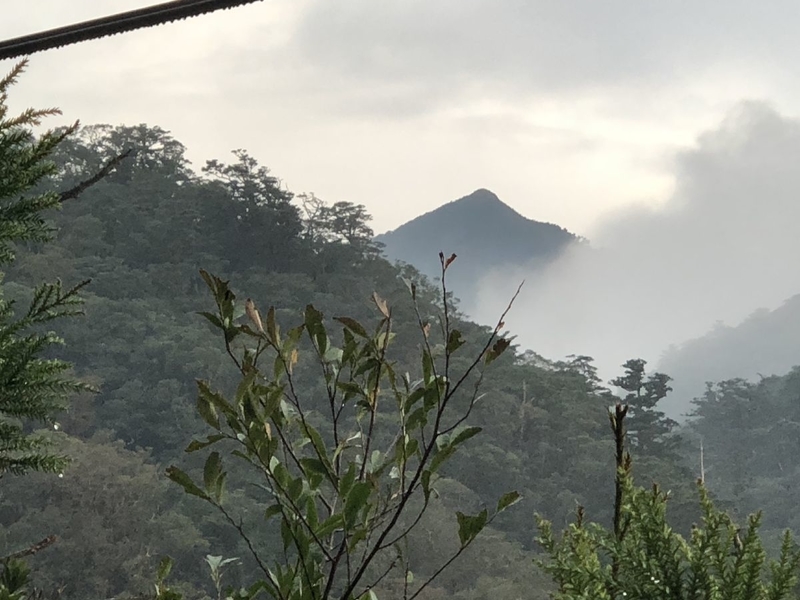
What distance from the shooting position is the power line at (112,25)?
26 centimetres

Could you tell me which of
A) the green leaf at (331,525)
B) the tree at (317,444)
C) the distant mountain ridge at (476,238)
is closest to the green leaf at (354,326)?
the tree at (317,444)

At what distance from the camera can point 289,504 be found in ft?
1.51

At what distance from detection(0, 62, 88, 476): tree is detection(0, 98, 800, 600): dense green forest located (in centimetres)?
961

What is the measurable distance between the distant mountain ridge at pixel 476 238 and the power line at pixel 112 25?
3188 cm

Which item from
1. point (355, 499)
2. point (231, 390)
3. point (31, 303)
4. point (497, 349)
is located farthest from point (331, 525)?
point (231, 390)

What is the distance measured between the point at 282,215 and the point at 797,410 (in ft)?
36.7

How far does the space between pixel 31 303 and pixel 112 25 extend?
0.66 metres

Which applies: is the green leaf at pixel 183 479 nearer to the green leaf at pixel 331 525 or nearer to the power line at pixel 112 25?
the green leaf at pixel 331 525

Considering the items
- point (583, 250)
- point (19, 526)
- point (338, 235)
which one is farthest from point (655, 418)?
point (583, 250)

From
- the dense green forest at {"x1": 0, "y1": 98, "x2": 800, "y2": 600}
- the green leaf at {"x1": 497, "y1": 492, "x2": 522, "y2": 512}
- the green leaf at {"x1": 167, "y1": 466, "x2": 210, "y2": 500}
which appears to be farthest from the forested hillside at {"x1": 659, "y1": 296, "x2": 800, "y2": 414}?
the green leaf at {"x1": 167, "y1": 466, "x2": 210, "y2": 500}

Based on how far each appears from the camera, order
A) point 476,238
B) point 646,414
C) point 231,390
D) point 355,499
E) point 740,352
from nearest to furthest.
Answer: point 355,499, point 646,414, point 231,390, point 740,352, point 476,238

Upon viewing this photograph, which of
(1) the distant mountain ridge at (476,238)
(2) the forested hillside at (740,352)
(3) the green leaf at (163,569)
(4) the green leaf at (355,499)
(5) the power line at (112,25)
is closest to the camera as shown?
(5) the power line at (112,25)

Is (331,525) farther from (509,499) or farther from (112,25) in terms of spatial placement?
(112,25)

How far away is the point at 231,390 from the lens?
1437cm
